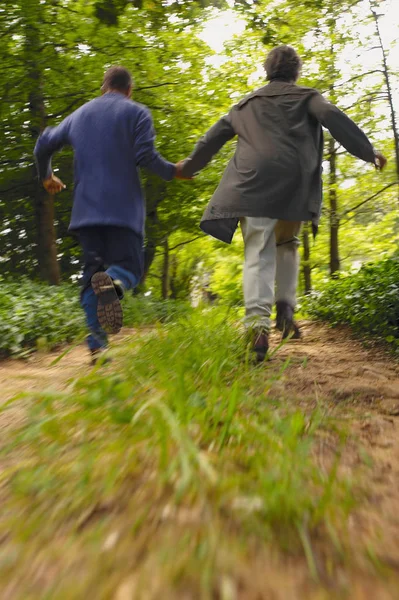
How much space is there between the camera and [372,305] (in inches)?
197

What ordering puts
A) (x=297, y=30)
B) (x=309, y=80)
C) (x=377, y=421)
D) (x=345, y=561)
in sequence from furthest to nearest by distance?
(x=309, y=80) → (x=297, y=30) → (x=377, y=421) → (x=345, y=561)

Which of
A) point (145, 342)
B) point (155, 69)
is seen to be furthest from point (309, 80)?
point (145, 342)

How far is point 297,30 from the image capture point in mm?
8758

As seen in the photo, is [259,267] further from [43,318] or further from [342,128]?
[43,318]

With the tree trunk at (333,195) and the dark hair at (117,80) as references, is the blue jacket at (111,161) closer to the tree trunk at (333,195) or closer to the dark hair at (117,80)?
the dark hair at (117,80)

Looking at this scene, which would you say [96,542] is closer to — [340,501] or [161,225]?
[340,501]

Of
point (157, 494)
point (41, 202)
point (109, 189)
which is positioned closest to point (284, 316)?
point (109, 189)

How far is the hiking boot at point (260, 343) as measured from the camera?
136 inches

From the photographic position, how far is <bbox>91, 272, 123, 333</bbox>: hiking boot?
3.52m

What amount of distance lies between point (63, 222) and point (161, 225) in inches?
99.1

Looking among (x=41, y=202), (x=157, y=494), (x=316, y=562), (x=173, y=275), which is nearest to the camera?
(x=316, y=562)

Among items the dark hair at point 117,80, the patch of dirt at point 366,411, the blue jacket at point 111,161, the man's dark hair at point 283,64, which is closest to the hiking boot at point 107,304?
the blue jacket at point 111,161

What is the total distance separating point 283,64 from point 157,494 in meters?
3.46

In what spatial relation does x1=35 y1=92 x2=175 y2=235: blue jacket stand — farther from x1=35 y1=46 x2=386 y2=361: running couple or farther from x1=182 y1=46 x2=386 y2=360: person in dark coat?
x1=182 y1=46 x2=386 y2=360: person in dark coat
